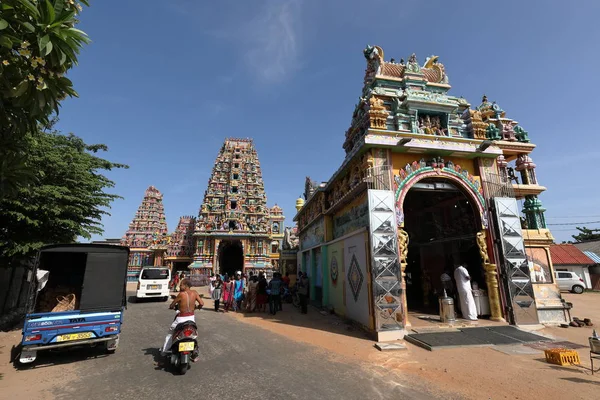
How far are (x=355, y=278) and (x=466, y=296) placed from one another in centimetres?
396

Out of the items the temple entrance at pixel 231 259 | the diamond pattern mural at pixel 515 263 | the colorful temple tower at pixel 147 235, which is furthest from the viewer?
the temple entrance at pixel 231 259

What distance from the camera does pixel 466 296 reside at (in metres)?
9.83

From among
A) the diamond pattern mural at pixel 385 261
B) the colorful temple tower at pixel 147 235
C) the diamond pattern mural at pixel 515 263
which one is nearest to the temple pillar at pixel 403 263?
the diamond pattern mural at pixel 385 261

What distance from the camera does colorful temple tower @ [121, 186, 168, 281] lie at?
39.8m

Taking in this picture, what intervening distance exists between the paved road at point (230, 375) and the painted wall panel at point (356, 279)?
8.27 ft

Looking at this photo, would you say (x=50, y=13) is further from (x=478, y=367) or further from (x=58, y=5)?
(x=478, y=367)

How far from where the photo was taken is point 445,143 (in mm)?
10312

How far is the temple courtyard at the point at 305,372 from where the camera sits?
4.66m

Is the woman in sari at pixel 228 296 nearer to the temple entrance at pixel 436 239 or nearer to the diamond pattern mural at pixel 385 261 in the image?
the diamond pattern mural at pixel 385 261

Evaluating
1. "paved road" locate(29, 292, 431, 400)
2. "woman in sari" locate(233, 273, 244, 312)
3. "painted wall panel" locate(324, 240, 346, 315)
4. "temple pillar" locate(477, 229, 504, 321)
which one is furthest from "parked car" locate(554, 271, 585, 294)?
"paved road" locate(29, 292, 431, 400)

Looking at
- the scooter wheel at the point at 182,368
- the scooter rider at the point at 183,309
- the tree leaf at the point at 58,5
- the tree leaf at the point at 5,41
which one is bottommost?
the scooter wheel at the point at 182,368

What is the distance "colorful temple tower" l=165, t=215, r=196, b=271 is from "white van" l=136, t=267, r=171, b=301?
2169 centimetres

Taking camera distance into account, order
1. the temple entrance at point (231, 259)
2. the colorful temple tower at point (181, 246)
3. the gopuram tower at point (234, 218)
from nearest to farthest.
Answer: the gopuram tower at point (234, 218)
the colorful temple tower at point (181, 246)
the temple entrance at point (231, 259)

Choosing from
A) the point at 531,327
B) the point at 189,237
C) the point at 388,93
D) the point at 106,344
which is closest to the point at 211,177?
the point at 189,237
